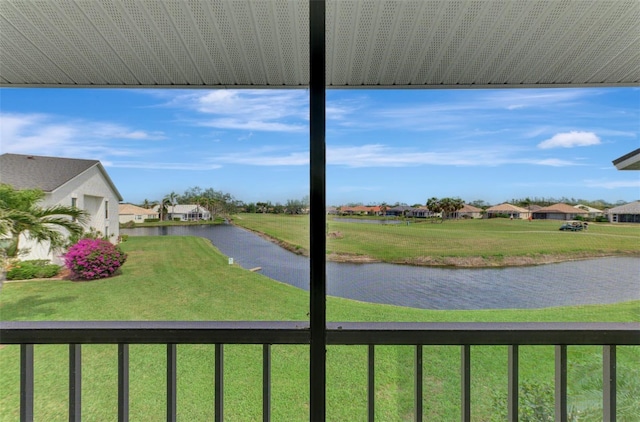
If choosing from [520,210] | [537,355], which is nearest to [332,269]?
[537,355]

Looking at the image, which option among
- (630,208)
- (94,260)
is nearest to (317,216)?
(630,208)

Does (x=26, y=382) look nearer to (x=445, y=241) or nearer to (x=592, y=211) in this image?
(x=445, y=241)

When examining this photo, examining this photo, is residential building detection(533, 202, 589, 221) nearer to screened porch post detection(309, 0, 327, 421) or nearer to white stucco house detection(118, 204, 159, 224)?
screened porch post detection(309, 0, 327, 421)

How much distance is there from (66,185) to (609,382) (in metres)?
3.65

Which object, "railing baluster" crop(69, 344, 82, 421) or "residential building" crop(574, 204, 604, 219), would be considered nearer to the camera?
"railing baluster" crop(69, 344, 82, 421)

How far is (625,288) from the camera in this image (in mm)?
2111

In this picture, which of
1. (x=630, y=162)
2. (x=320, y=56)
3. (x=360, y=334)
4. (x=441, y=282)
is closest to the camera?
(x=320, y=56)

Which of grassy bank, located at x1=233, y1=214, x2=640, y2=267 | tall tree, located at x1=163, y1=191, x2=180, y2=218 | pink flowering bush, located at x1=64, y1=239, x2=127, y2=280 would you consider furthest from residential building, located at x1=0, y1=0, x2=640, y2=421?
pink flowering bush, located at x1=64, y1=239, x2=127, y2=280

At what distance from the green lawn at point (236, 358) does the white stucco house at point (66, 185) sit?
0.27 m

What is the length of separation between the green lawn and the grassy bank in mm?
386

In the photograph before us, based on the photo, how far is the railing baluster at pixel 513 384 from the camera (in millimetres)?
1100

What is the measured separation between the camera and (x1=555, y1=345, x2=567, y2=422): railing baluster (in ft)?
3.60

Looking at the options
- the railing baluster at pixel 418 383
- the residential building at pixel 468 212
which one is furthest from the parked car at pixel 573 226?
the railing baluster at pixel 418 383

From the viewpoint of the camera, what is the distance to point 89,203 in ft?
8.72
